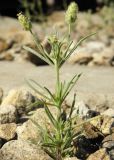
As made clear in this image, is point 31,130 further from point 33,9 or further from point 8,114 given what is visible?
point 33,9

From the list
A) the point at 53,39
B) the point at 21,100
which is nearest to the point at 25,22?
the point at 53,39

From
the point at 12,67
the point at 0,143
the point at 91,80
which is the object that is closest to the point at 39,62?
the point at 12,67

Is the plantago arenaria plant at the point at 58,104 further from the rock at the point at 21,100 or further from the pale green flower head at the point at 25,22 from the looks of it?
the rock at the point at 21,100

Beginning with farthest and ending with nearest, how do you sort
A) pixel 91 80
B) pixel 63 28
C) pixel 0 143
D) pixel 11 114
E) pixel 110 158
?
pixel 63 28 → pixel 91 80 → pixel 11 114 → pixel 0 143 → pixel 110 158

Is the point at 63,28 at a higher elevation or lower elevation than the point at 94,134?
higher

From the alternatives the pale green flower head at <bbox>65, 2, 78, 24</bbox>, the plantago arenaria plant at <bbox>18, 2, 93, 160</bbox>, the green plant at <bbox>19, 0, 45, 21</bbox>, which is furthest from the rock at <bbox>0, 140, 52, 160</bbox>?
the green plant at <bbox>19, 0, 45, 21</bbox>

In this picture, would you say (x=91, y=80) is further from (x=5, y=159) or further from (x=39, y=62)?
(x=5, y=159)
